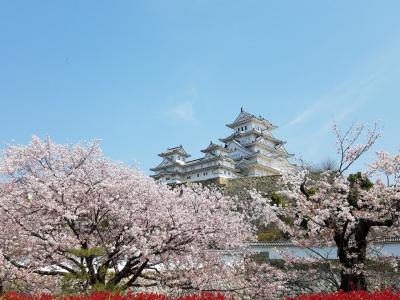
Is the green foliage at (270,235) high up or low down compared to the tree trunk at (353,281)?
up

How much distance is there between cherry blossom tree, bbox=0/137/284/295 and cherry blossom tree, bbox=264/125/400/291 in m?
2.05

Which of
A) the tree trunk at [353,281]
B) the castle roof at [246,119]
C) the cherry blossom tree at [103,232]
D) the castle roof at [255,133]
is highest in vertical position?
the castle roof at [246,119]

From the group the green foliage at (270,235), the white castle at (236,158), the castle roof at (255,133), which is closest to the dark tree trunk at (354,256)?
the green foliage at (270,235)

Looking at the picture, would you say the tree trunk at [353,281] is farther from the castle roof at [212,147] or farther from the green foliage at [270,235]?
the castle roof at [212,147]

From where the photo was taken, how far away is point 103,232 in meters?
9.55

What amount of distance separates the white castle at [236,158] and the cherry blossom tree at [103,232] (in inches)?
1379

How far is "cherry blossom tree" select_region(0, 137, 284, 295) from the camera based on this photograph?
871cm

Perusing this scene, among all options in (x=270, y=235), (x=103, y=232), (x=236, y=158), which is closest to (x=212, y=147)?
(x=236, y=158)

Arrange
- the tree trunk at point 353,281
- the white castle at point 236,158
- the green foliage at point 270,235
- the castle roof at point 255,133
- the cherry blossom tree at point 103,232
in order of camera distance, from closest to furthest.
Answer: the cherry blossom tree at point 103,232
the tree trunk at point 353,281
the green foliage at point 270,235
the white castle at point 236,158
the castle roof at point 255,133

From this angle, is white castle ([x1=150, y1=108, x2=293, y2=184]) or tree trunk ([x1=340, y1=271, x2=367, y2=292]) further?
white castle ([x1=150, y1=108, x2=293, y2=184])

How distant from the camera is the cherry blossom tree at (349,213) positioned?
362 inches

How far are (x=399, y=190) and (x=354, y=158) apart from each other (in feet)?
5.00

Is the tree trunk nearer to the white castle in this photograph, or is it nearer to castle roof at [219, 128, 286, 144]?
the white castle

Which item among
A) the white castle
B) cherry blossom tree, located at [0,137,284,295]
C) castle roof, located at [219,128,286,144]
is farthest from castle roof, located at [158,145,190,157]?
cherry blossom tree, located at [0,137,284,295]
